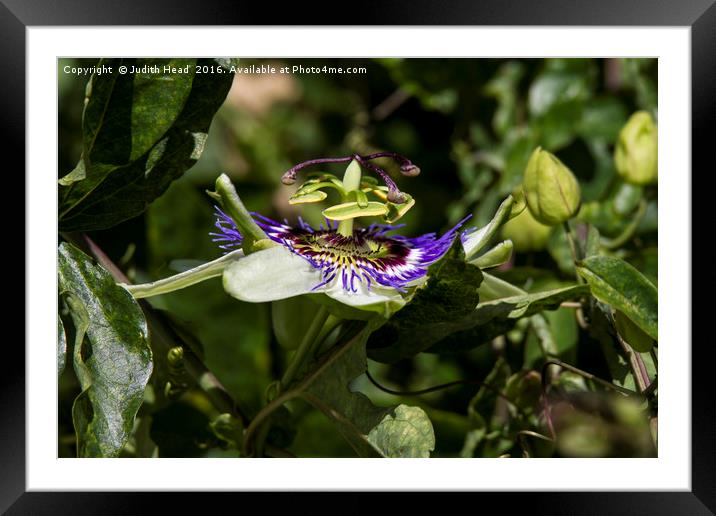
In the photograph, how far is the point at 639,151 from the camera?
1.39 metres

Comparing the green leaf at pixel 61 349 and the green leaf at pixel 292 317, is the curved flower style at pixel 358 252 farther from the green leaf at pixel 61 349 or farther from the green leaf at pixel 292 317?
the green leaf at pixel 61 349

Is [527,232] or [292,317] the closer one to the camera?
[292,317]

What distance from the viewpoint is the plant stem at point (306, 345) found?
1063 mm

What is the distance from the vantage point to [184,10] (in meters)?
1.11

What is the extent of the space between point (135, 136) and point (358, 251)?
0.31 m

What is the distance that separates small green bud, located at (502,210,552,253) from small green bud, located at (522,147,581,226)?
0.14 m

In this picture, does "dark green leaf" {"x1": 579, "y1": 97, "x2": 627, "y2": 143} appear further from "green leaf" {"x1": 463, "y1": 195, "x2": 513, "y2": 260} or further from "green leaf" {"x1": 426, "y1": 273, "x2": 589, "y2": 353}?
"green leaf" {"x1": 463, "y1": 195, "x2": 513, "y2": 260}

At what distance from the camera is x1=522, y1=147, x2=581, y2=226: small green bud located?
120 centimetres

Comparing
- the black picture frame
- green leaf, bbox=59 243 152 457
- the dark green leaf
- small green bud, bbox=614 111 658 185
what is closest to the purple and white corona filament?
green leaf, bbox=59 243 152 457

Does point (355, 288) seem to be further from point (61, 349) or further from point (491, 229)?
point (61, 349)

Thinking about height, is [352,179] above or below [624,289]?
above

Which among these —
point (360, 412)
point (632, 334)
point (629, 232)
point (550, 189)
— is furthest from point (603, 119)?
point (360, 412)

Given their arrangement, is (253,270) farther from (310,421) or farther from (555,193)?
(310,421)

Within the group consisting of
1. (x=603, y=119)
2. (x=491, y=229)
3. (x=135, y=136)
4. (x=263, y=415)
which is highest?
(x=603, y=119)
